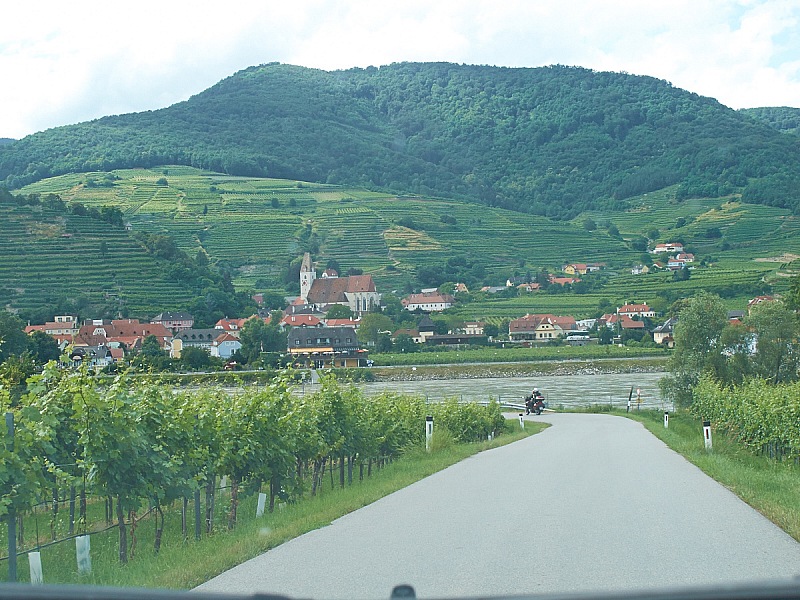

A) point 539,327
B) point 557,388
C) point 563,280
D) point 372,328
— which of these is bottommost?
point 557,388

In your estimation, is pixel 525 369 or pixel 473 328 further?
pixel 473 328

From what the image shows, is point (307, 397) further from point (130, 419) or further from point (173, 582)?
point (173, 582)

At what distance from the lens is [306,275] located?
13925cm

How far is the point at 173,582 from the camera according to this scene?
775 centimetres

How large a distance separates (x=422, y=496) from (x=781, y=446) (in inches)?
472

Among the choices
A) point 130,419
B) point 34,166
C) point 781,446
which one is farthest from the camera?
point 34,166

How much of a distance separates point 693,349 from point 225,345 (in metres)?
42.5

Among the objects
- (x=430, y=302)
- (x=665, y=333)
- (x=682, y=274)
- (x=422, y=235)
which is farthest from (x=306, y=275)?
(x=665, y=333)

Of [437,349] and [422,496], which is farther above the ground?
[422,496]

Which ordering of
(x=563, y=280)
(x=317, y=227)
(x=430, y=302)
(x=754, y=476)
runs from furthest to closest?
1. (x=317, y=227)
2. (x=563, y=280)
3. (x=430, y=302)
4. (x=754, y=476)

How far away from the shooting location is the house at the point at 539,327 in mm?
110125

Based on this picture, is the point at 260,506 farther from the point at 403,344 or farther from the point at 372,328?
the point at 372,328

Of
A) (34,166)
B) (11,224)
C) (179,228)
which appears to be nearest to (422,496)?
(11,224)

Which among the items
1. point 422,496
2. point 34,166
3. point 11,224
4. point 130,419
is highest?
point 34,166
